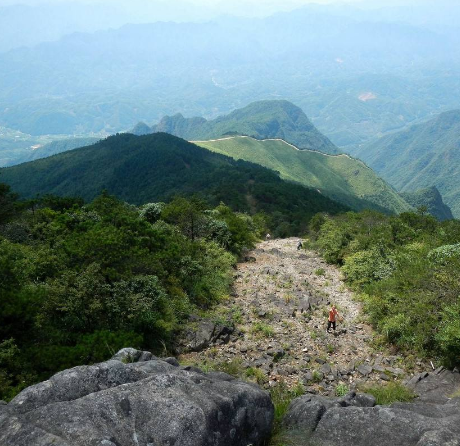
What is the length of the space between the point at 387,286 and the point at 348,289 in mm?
4125

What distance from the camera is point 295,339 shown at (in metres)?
18.8

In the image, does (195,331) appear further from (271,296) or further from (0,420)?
(0,420)

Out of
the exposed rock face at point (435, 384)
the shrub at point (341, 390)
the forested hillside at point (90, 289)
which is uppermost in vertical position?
the forested hillside at point (90, 289)

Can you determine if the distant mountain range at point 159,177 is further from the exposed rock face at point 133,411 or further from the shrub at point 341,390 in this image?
the exposed rock face at point 133,411

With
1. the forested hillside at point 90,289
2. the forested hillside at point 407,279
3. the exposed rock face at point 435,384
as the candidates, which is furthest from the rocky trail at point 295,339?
the forested hillside at point 90,289

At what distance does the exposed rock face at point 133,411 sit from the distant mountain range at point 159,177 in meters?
70.0

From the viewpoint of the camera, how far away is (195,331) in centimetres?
1819

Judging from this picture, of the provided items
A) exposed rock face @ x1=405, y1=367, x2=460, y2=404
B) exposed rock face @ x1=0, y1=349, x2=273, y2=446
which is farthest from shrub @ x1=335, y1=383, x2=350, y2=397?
exposed rock face @ x1=0, y1=349, x2=273, y2=446

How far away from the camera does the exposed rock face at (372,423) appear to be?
7910 mm

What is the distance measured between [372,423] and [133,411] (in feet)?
16.3

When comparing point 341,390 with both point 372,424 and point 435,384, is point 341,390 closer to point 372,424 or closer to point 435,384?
point 435,384

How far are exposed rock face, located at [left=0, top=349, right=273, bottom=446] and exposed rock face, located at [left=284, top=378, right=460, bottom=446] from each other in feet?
3.07

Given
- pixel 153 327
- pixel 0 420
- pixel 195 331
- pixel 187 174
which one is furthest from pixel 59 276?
pixel 187 174

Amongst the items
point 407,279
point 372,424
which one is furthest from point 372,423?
point 407,279
